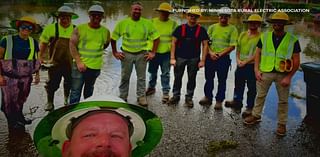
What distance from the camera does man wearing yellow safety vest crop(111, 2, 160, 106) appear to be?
247 inches

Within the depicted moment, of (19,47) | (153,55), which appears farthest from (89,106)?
(153,55)

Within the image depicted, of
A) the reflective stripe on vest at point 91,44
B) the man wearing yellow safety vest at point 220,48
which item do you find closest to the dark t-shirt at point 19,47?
the reflective stripe on vest at point 91,44

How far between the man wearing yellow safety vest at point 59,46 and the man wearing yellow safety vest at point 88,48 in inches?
12.0

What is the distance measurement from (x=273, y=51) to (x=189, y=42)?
1494 mm

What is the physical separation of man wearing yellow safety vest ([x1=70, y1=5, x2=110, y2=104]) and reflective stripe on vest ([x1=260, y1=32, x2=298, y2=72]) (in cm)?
229

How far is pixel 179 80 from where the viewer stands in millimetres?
6969

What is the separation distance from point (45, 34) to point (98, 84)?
2402 millimetres

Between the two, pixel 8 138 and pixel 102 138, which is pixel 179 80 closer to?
pixel 8 138

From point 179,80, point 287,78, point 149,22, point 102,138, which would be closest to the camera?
point 102,138

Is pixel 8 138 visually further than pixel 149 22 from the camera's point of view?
No

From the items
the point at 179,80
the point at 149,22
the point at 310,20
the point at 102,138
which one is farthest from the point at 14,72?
the point at 310,20

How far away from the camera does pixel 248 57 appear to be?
21.1 ft

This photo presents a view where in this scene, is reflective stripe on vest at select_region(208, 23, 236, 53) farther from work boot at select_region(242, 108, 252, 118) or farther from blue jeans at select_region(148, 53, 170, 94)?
work boot at select_region(242, 108, 252, 118)

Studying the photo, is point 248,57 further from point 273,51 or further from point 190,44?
point 190,44
